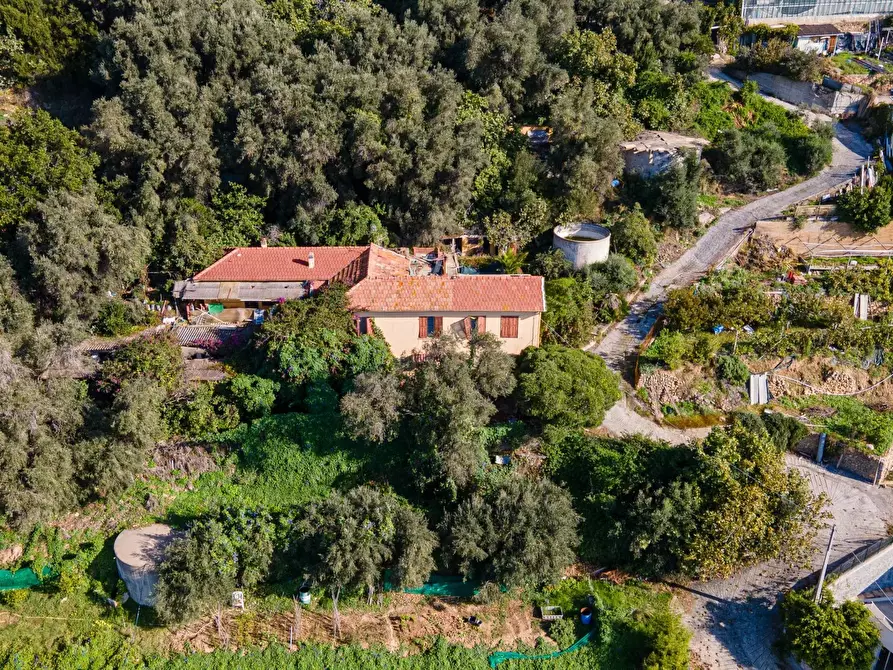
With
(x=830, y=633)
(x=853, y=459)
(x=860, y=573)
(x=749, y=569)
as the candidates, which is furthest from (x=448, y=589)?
(x=853, y=459)

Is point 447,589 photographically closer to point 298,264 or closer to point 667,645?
point 667,645

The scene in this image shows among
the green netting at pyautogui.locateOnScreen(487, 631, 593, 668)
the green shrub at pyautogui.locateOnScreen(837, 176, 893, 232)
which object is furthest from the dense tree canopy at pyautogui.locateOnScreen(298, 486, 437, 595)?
the green shrub at pyautogui.locateOnScreen(837, 176, 893, 232)

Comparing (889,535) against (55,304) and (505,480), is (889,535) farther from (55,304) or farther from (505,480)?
(55,304)

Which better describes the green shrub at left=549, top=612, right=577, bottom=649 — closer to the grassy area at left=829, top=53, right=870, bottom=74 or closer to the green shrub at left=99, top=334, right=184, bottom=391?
the green shrub at left=99, top=334, right=184, bottom=391

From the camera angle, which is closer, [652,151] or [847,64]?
[652,151]

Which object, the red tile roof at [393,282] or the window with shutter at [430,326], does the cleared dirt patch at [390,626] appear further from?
the red tile roof at [393,282]

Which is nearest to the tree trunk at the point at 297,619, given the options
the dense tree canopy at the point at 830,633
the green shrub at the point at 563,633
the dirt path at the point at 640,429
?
the green shrub at the point at 563,633

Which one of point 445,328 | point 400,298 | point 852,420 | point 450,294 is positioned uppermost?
point 450,294
